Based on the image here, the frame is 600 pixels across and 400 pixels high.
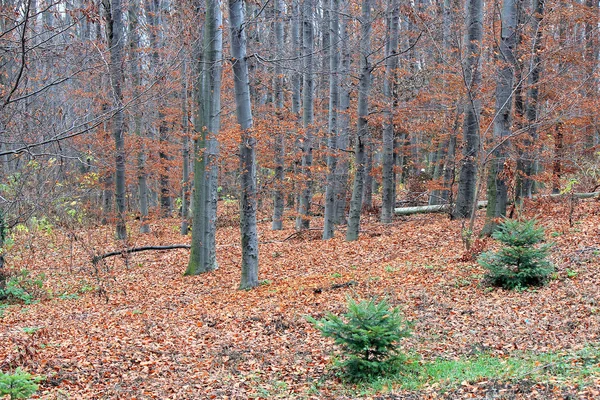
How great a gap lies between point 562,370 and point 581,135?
14.1 m

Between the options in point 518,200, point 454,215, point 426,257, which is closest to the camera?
point 426,257

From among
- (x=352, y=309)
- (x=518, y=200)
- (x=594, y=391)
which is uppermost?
(x=518, y=200)

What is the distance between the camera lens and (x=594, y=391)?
4523 millimetres

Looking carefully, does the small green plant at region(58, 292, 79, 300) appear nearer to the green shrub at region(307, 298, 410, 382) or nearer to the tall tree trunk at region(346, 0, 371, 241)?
the tall tree trunk at region(346, 0, 371, 241)

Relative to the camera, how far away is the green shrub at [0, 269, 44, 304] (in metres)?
11.2

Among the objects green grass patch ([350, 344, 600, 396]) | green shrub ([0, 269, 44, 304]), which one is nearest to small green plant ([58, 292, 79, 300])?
green shrub ([0, 269, 44, 304])

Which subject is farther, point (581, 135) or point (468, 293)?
point (581, 135)

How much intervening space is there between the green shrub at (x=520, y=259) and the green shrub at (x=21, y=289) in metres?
9.29

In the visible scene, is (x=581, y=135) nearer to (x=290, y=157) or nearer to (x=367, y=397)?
(x=290, y=157)

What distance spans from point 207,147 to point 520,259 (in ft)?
23.8

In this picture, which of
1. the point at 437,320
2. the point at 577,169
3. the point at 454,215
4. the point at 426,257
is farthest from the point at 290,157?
the point at 437,320

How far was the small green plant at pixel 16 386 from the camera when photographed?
5.19 metres

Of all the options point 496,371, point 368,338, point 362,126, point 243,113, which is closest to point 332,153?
point 362,126

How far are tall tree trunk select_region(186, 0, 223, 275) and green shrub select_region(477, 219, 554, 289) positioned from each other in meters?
6.62
